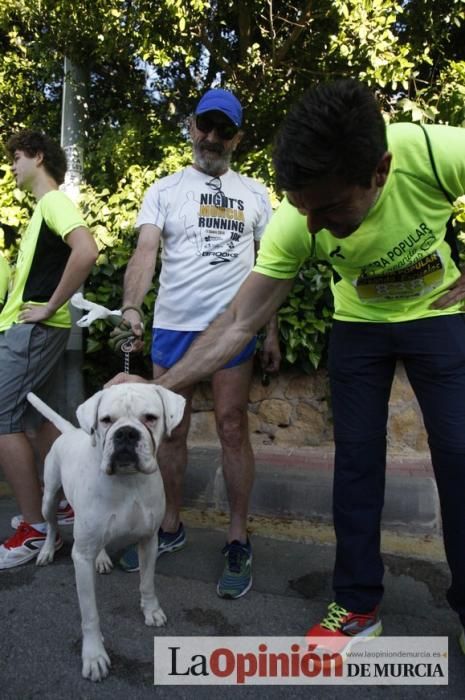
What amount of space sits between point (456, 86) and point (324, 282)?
2916 millimetres

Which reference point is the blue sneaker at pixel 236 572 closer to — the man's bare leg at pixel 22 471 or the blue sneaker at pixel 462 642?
the blue sneaker at pixel 462 642

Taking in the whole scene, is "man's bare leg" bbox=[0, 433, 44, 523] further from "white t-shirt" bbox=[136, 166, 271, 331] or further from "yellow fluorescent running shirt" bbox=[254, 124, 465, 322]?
"yellow fluorescent running shirt" bbox=[254, 124, 465, 322]

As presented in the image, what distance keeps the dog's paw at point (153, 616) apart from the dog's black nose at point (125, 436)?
34.3 inches

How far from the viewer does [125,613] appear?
260cm

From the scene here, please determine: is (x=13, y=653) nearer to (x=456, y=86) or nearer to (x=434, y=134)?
(x=434, y=134)

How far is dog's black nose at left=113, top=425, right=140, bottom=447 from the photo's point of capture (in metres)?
2.17

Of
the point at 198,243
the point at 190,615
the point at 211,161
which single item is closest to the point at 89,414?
the point at 190,615

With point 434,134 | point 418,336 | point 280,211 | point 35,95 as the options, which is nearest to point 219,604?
point 418,336

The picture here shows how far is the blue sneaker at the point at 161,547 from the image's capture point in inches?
118

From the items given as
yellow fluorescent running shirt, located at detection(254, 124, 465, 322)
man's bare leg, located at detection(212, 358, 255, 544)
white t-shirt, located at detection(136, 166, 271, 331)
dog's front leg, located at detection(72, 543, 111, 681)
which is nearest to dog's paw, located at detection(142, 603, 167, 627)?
dog's front leg, located at detection(72, 543, 111, 681)

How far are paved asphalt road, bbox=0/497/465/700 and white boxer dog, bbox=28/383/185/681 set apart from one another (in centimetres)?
12

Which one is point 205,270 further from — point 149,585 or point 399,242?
point 149,585

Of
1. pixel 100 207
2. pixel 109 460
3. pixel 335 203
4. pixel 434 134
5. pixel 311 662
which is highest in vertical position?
pixel 100 207

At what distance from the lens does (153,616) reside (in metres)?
2.51
